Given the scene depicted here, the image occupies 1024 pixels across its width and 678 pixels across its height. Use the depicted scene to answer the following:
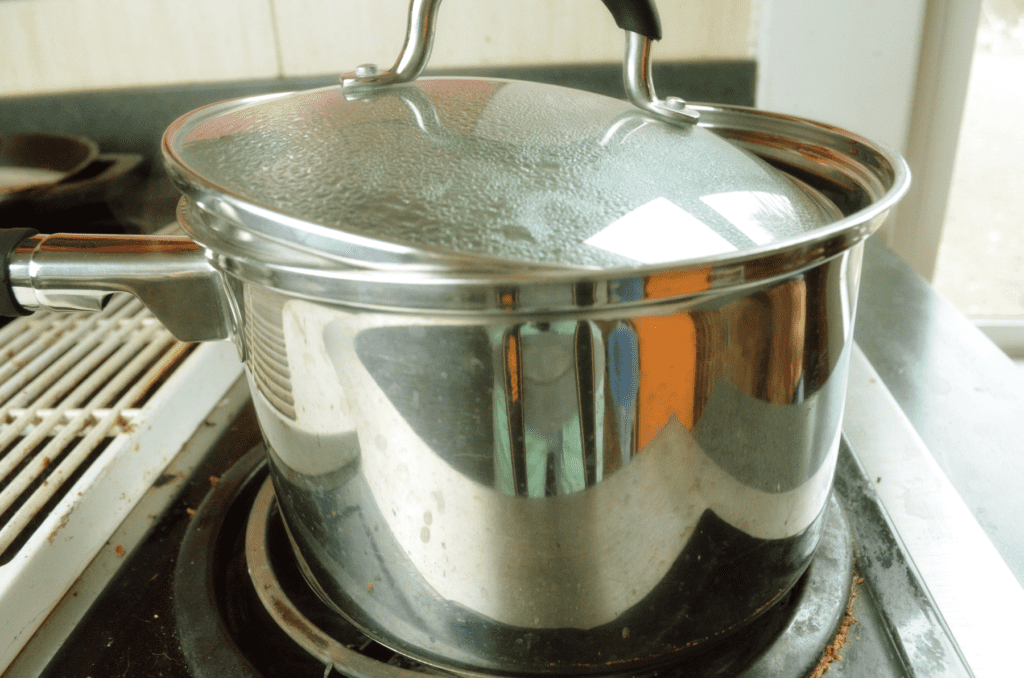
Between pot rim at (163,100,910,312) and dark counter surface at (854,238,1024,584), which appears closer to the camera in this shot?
pot rim at (163,100,910,312)

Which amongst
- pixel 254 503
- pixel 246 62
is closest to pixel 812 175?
pixel 254 503

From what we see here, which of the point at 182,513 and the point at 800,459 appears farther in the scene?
the point at 182,513

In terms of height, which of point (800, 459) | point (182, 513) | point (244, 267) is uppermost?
point (244, 267)

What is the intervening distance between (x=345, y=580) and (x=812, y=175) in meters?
0.36

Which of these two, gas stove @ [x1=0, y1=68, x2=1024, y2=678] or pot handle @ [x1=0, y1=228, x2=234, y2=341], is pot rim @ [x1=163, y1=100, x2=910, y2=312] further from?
gas stove @ [x1=0, y1=68, x2=1024, y2=678]

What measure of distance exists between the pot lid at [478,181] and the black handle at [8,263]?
0.09 metres

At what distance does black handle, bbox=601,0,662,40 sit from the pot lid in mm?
44

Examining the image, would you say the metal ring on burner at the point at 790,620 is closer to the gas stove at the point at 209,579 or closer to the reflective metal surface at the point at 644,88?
the gas stove at the point at 209,579

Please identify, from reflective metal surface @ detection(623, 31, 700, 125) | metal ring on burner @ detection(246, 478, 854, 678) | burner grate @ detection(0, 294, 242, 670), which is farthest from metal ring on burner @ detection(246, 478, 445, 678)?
reflective metal surface @ detection(623, 31, 700, 125)

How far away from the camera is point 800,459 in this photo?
337mm

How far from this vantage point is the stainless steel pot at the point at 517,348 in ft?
0.86

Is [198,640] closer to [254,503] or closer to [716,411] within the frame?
[254,503]

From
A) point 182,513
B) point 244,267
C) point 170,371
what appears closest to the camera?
point 244,267

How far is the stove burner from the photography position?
14.5 inches
